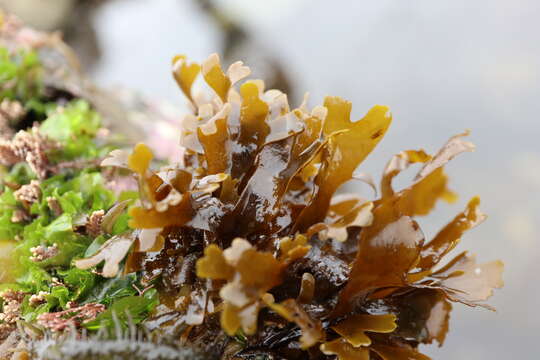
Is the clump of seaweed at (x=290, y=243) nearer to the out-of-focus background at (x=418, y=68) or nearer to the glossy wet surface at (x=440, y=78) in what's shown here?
the out-of-focus background at (x=418, y=68)

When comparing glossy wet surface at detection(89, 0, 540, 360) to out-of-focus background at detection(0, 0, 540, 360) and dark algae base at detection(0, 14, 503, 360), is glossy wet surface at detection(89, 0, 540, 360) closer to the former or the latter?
out-of-focus background at detection(0, 0, 540, 360)

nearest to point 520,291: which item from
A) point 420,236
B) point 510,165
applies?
point 510,165

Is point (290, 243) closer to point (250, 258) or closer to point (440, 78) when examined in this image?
point (250, 258)

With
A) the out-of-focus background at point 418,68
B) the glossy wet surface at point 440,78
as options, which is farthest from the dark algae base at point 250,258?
the glossy wet surface at point 440,78

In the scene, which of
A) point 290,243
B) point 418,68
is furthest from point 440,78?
point 290,243

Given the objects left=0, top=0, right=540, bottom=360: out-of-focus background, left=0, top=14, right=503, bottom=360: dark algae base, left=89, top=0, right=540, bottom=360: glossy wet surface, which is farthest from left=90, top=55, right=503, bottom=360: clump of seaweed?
left=89, top=0, right=540, bottom=360: glossy wet surface
